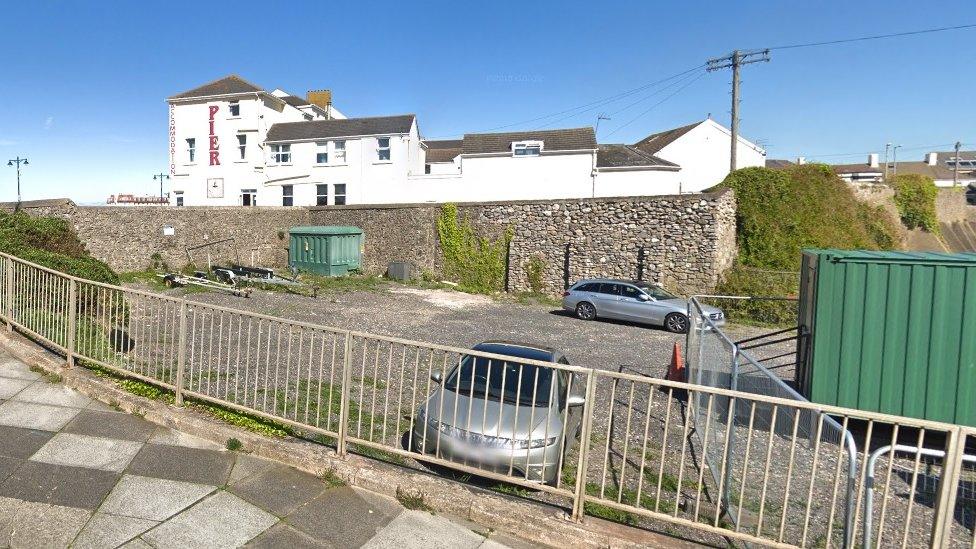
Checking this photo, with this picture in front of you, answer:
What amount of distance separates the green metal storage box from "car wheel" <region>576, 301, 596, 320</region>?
32.2 feet

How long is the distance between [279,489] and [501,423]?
6.60ft

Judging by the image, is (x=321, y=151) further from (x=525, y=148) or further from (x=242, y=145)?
(x=525, y=148)

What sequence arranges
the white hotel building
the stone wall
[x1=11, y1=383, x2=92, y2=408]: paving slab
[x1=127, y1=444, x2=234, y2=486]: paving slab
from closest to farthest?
[x1=127, y1=444, x2=234, y2=486]: paving slab
[x1=11, y1=383, x2=92, y2=408]: paving slab
the stone wall
the white hotel building

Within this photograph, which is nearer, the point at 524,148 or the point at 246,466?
the point at 246,466

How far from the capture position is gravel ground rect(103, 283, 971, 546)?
457 cm

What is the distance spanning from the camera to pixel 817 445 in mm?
3467

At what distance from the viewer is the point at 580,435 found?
5727 millimetres

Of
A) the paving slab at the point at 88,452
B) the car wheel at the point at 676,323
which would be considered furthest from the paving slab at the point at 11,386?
the car wheel at the point at 676,323

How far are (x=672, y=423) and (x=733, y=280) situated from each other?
43.3ft

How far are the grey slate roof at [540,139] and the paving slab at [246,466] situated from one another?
29.0 m

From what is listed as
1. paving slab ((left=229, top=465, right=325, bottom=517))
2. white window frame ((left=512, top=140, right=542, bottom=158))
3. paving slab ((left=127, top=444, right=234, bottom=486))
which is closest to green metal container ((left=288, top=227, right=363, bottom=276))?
white window frame ((left=512, top=140, right=542, bottom=158))

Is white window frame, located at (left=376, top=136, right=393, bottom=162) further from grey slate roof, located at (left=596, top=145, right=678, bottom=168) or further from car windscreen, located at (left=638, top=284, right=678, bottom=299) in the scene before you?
car windscreen, located at (left=638, top=284, right=678, bottom=299)

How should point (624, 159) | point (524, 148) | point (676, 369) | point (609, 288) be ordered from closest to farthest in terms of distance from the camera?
point (676, 369), point (609, 288), point (624, 159), point (524, 148)

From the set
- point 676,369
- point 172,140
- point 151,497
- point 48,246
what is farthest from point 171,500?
point 172,140
